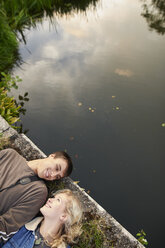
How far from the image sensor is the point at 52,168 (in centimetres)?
244

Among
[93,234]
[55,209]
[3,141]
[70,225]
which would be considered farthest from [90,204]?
[3,141]

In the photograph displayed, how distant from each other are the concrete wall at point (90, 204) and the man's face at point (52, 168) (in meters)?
0.22

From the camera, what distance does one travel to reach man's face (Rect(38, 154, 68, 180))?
2.42 metres

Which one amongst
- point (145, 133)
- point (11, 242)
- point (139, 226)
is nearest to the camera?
point (11, 242)

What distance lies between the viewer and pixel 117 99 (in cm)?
471

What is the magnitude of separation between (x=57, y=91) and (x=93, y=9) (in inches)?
186

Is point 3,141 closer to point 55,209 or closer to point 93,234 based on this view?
point 55,209

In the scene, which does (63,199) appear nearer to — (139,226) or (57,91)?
(139,226)

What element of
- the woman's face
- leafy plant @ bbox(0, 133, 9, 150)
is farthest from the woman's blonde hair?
leafy plant @ bbox(0, 133, 9, 150)

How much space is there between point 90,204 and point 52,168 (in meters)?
0.61

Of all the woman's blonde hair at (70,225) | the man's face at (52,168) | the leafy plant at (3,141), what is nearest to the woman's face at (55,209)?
the woman's blonde hair at (70,225)

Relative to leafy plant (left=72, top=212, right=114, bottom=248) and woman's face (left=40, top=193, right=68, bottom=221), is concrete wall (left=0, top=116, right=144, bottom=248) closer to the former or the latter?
leafy plant (left=72, top=212, right=114, bottom=248)

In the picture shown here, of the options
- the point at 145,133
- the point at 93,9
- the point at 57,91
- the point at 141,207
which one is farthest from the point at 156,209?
the point at 93,9

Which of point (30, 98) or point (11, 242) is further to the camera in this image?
point (30, 98)
